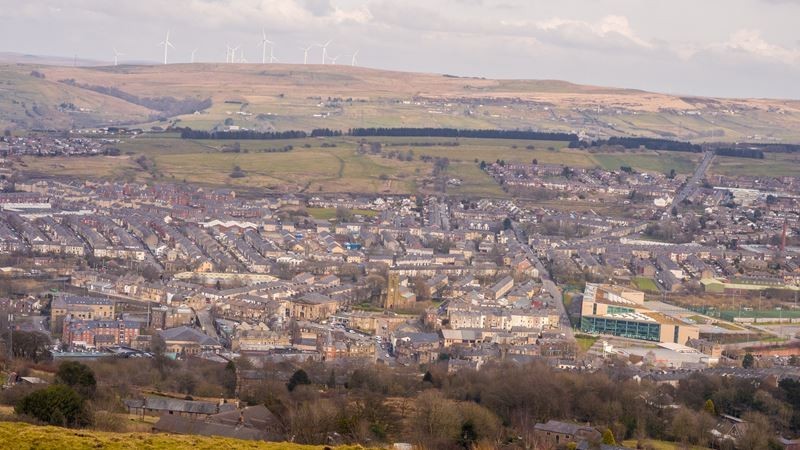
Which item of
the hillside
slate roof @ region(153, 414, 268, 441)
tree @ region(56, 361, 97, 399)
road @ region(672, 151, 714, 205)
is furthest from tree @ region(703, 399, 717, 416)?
the hillside

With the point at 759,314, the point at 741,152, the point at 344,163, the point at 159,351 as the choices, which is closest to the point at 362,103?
the point at 741,152

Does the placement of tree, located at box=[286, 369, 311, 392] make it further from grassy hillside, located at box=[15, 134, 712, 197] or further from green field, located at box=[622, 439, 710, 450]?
grassy hillside, located at box=[15, 134, 712, 197]

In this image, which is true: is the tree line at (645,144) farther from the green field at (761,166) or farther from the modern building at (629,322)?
the modern building at (629,322)

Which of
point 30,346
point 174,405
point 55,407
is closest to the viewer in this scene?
point 55,407

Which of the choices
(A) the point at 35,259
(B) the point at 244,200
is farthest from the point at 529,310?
(B) the point at 244,200

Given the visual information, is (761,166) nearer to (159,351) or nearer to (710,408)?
(710,408)

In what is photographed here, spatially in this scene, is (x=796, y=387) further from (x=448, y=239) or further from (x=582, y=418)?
(x=448, y=239)

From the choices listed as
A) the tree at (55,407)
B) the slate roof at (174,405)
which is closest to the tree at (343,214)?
the slate roof at (174,405)
